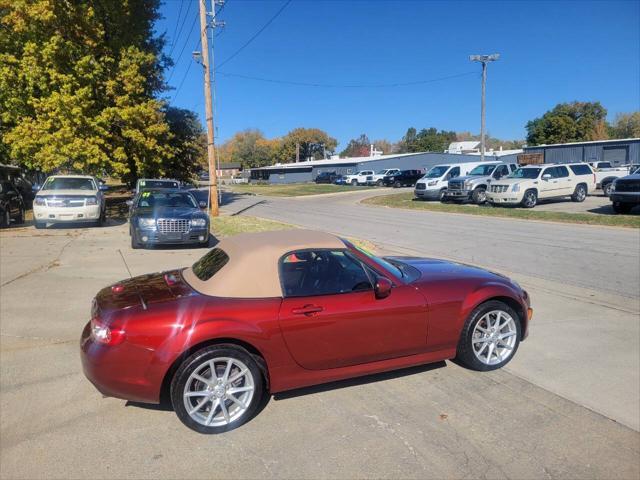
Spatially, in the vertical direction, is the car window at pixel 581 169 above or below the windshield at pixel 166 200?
above

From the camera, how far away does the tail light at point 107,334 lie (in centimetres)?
329

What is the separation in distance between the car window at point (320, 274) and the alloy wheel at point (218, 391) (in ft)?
2.36

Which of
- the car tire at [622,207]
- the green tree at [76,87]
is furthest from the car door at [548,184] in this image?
the green tree at [76,87]

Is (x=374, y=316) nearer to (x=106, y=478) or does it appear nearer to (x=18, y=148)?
(x=106, y=478)

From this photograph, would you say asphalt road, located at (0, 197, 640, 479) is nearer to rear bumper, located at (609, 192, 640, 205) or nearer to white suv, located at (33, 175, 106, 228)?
white suv, located at (33, 175, 106, 228)

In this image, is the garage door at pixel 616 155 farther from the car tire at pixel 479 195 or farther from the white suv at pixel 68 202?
the white suv at pixel 68 202

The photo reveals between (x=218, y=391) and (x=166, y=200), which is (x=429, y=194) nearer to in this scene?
(x=166, y=200)

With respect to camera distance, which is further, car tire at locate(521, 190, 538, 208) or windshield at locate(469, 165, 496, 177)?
windshield at locate(469, 165, 496, 177)

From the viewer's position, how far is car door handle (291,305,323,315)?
358 cm

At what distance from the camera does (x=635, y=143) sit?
4194 centimetres

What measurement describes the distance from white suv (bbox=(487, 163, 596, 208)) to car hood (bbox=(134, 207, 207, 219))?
50.1ft

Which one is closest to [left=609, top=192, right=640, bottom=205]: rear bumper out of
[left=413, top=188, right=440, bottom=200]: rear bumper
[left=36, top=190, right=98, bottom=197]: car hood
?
[left=413, top=188, right=440, bottom=200]: rear bumper

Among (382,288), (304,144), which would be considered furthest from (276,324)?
(304,144)

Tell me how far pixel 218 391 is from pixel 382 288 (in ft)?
4.84
